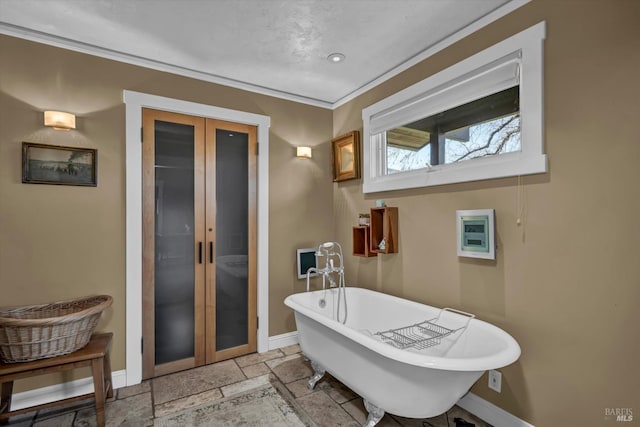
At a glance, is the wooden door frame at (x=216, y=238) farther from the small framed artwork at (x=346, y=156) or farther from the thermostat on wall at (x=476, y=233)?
the thermostat on wall at (x=476, y=233)

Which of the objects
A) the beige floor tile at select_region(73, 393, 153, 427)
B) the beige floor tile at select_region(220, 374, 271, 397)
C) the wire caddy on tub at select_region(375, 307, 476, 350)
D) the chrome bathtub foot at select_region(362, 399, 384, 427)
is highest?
the wire caddy on tub at select_region(375, 307, 476, 350)

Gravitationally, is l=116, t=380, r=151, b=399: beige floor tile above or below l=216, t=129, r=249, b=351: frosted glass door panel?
below

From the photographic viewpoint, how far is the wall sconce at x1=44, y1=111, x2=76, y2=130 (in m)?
2.23

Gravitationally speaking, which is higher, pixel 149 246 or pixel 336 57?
pixel 336 57

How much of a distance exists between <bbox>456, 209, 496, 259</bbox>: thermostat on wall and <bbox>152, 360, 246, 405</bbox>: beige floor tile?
6.84 feet

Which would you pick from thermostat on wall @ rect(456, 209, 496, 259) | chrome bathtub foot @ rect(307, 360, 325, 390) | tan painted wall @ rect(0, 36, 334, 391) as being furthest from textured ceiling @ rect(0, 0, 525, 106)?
chrome bathtub foot @ rect(307, 360, 325, 390)

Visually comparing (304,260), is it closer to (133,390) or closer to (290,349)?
(290,349)

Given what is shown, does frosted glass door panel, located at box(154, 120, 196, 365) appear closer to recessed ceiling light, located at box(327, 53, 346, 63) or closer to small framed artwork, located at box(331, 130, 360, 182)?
recessed ceiling light, located at box(327, 53, 346, 63)

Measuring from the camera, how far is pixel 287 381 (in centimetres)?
260

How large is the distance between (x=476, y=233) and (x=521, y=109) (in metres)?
0.81

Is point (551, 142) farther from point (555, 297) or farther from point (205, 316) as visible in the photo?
point (205, 316)

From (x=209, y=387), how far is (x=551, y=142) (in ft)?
9.64

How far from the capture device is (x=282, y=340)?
10.9 feet

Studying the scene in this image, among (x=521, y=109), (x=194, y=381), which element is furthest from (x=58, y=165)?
(x=521, y=109)
